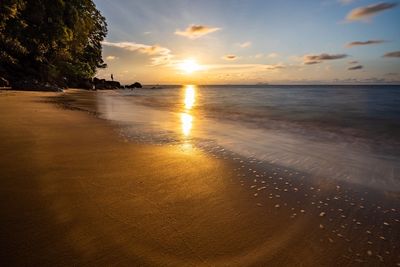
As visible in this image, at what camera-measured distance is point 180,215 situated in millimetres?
2801

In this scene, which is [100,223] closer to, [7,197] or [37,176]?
[7,197]

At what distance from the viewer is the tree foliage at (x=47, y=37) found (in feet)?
71.1

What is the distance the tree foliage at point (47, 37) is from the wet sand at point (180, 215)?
1870 cm

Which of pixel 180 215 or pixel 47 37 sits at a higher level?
pixel 47 37

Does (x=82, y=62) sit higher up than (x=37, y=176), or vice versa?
(x=82, y=62)

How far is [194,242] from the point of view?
2.32 metres

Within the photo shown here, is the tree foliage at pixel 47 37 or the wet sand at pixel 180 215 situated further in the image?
the tree foliage at pixel 47 37

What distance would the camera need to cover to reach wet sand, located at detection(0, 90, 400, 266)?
84.5 inches

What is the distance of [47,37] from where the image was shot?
87.3ft

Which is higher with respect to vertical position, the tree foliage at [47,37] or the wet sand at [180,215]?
the tree foliage at [47,37]

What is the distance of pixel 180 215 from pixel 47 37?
30980mm

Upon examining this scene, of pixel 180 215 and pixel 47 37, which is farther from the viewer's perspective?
pixel 47 37

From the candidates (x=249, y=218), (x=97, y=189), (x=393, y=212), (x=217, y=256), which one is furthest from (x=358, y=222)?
(x=97, y=189)

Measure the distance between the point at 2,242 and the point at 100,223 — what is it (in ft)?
2.60
